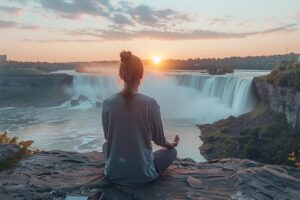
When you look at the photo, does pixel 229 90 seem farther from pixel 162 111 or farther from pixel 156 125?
pixel 156 125

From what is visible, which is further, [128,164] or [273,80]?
[273,80]

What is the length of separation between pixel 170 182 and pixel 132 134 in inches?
28.0

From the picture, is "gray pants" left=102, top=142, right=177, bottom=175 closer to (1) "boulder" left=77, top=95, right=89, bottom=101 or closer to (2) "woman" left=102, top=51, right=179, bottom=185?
(2) "woman" left=102, top=51, right=179, bottom=185

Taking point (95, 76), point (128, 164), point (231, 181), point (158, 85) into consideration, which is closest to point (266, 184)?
point (231, 181)

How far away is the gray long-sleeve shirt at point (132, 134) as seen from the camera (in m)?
3.85

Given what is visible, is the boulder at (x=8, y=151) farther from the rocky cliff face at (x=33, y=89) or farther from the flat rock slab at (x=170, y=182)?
the rocky cliff face at (x=33, y=89)

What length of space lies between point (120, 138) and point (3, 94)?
2059 inches

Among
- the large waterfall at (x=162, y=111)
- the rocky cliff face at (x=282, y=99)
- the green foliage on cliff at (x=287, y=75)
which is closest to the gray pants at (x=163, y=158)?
the large waterfall at (x=162, y=111)

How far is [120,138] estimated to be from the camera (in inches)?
154

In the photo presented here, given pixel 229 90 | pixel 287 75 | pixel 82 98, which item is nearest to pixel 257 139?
pixel 287 75

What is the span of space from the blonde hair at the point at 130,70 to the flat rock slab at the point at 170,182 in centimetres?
98

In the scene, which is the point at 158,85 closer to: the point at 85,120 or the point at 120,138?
the point at 85,120

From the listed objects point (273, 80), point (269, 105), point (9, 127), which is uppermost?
point (273, 80)

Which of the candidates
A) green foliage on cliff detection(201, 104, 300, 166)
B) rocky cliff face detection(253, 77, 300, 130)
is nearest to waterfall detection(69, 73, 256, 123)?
rocky cliff face detection(253, 77, 300, 130)
